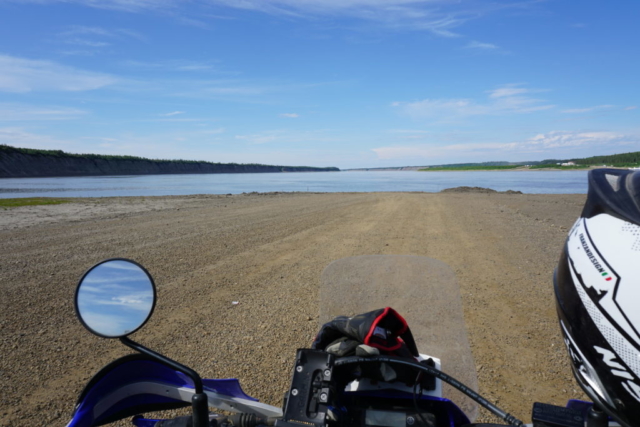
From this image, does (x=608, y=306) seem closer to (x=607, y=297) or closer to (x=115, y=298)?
(x=607, y=297)

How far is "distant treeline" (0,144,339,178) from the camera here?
74750 millimetres

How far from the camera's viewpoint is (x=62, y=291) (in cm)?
646

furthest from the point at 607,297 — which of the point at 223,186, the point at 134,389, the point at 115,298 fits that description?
the point at 223,186

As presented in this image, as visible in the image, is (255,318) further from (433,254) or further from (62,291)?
(433,254)

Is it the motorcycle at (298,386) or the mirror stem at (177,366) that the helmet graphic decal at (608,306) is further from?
the mirror stem at (177,366)

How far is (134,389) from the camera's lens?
1869mm

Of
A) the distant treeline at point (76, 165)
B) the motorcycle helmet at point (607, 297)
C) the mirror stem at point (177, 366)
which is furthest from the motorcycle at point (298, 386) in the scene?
the distant treeline at point (76, 165)

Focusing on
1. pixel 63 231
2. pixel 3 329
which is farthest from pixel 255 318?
pixel 63 231

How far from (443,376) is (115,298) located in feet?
4.88

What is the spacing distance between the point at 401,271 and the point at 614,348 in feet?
4.64

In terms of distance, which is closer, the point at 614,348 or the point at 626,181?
the point at 614,348

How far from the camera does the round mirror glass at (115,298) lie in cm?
184

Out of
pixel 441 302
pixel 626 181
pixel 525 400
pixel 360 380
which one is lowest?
pixel 525 400

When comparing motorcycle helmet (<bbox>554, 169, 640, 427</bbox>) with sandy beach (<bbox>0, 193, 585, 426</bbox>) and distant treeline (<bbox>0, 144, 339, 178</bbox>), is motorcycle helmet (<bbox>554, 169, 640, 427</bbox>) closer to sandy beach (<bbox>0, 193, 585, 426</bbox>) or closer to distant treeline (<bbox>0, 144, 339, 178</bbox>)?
sandy beach (<bbox>0, 193, 585, 426</bbox>)
